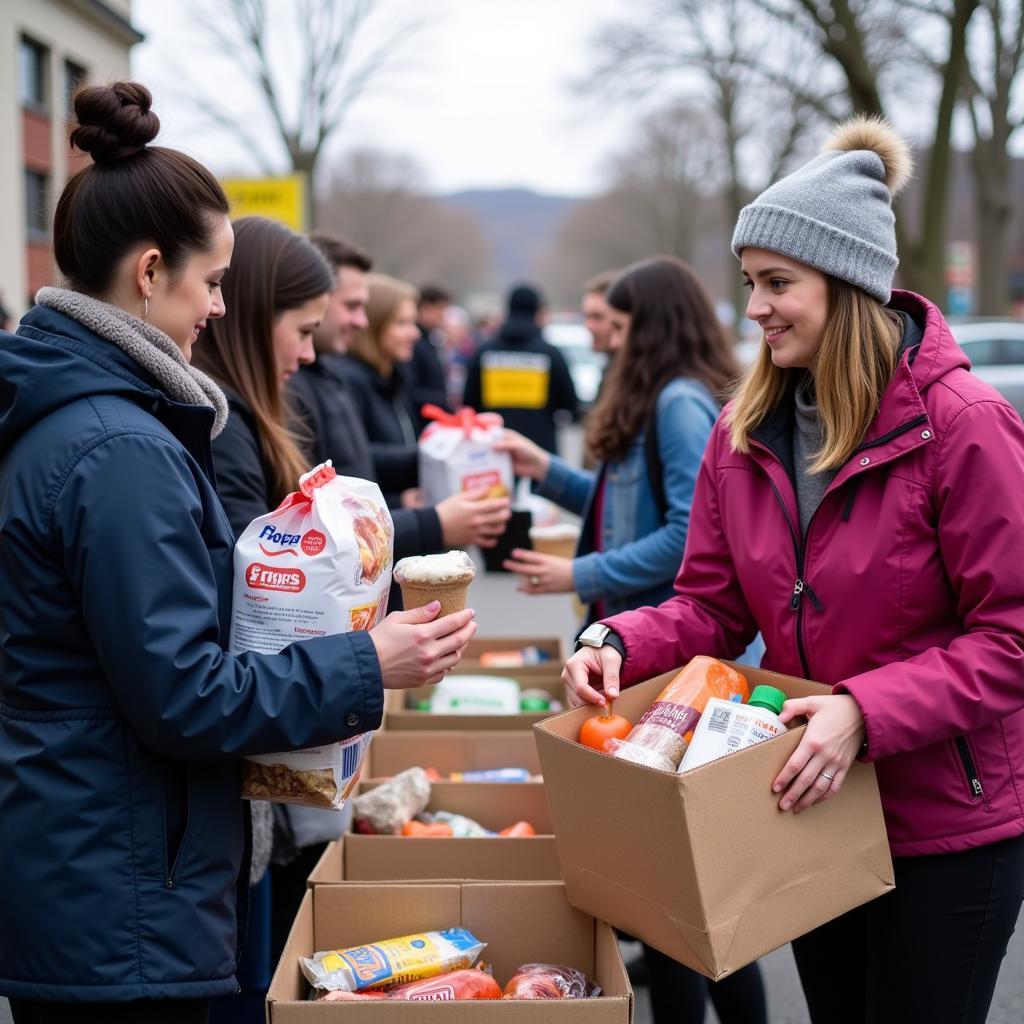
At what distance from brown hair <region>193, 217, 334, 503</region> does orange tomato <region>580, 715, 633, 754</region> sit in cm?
101

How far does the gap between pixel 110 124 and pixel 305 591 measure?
0.79 meters

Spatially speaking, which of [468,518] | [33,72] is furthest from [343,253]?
[33,72]

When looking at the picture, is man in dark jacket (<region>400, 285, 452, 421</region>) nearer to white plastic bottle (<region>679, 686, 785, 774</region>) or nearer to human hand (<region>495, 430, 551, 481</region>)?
human hand (<region>495, 430, 551, 481</region>)

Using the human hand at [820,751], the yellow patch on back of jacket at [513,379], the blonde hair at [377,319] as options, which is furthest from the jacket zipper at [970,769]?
the yellow patch on back of jacket at [513,379]

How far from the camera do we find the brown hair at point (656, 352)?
3.56 m

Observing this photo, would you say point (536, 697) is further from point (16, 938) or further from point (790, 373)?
point (16, 938)

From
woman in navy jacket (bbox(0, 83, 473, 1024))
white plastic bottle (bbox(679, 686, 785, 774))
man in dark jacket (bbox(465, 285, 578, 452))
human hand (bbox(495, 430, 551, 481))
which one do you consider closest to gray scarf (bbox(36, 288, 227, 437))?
woman in navy jacket (bbox(0, 83, 473, 1024))

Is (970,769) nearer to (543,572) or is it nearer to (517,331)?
(543,572)

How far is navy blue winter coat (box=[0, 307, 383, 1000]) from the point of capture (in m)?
1.74

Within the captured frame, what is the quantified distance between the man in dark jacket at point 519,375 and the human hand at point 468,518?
18.7 ft

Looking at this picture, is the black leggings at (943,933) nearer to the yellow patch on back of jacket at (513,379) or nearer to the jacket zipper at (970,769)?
the jacket zipper at (970,769)

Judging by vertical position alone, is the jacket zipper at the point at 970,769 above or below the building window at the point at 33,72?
below

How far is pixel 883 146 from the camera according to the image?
2.33 m

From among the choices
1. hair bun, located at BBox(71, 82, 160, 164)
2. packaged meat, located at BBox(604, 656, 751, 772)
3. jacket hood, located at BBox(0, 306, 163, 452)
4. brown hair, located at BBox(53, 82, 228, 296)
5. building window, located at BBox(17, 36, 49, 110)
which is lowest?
packaged meat, located at BBox(604, 656, 751, 772)
